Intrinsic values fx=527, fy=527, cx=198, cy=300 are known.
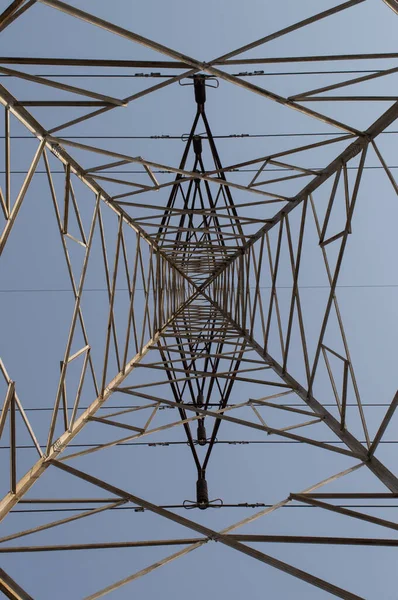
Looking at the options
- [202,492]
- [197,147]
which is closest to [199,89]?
[197,147]

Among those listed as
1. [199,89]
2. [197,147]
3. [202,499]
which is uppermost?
[199,89]

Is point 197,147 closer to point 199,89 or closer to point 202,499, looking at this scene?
point 199,89

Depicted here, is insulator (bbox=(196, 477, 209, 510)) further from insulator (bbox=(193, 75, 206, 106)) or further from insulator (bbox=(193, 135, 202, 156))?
insulator (bbox=(193, 75, 206, 106))

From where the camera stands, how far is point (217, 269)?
21.9m

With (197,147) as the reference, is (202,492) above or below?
below

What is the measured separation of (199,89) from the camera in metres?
12.6

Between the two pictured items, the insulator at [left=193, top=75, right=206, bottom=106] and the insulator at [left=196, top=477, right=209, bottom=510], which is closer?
the insulator at [left=196, top=477, right=209, bottom=510]

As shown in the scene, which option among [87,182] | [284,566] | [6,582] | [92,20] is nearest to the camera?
[6,582]

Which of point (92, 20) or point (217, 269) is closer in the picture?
point (92, 20)

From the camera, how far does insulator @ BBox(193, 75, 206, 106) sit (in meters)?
12.5

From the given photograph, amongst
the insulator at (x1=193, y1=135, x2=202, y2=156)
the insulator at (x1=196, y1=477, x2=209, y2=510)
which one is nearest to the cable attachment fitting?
the insulator at (x1=196, y1=477, x2=209, y2=510)

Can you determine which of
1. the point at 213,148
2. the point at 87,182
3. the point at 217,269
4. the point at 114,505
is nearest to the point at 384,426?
the point at 114,505

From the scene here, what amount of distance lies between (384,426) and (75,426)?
467 cm

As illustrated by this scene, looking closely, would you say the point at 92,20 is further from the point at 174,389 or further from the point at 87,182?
the point at 174,389
